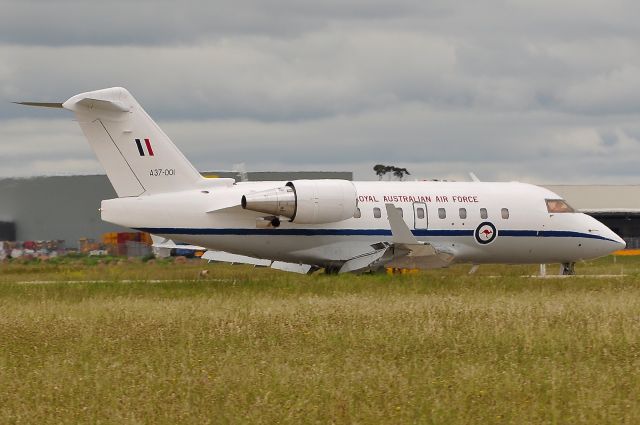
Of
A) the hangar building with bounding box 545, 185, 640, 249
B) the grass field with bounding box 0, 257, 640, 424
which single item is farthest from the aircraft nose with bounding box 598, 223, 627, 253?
the hangar building with bounding box 545, 185, 640, 249

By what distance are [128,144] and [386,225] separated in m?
7.51

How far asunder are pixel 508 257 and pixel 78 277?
43.1 feet

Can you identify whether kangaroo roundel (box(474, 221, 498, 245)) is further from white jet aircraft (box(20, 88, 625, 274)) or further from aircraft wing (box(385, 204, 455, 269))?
aircraft wing (box(385, 204, 455, 269))

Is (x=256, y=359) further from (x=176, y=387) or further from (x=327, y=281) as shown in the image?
(x=327, y=281)

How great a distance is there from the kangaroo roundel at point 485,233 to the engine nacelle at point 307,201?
14.4ft

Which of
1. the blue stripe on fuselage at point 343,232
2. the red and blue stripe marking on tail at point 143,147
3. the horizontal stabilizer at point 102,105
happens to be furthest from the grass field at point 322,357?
the horizontal stabilizer at point 102,105

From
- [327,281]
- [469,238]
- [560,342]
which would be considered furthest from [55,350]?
[469,238]

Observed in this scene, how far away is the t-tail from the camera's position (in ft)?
93.9

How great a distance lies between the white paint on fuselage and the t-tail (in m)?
0.44

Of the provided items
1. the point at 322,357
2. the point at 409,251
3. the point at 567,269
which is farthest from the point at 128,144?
the point at 322,357

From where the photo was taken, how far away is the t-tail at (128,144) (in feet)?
93.9

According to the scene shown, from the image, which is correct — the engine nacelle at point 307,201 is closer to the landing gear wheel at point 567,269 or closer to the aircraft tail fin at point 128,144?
the aircraft tail fin at point 128,144

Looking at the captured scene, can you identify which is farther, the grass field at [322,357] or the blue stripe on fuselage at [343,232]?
the blue stripe on fuselage at [343,232]

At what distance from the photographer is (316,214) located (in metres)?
30.0
